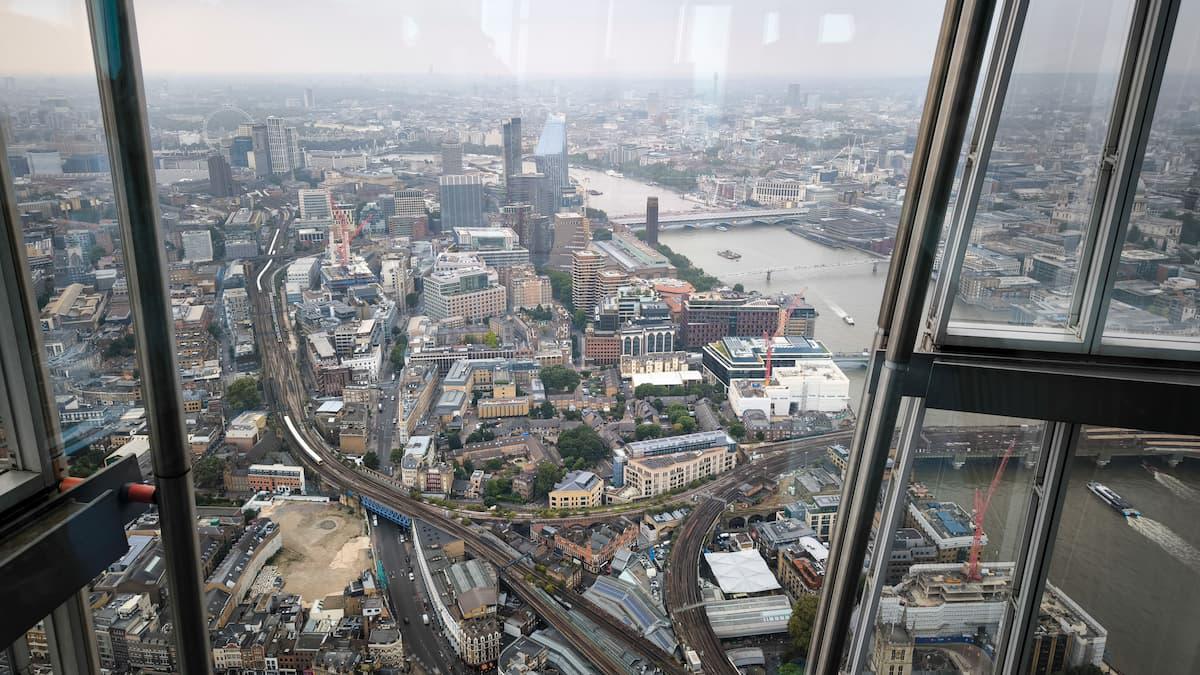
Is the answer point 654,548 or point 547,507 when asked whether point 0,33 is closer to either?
point 547,507

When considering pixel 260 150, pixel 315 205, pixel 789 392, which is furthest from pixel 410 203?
pixel 789 392

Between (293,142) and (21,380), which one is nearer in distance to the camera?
(21,380)

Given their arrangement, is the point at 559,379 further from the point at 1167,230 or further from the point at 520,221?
the point at 1167,230

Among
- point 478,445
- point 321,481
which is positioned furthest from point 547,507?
point 321,481

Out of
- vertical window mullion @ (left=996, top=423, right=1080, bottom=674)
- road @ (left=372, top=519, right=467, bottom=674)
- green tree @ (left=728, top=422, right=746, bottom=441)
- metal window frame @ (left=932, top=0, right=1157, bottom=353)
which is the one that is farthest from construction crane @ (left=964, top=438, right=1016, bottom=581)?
road @ (left=372, top=519, right=467, bottom=674)

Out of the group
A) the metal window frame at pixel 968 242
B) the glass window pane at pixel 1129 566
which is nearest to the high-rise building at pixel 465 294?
the metal window frame at pixel 968 242

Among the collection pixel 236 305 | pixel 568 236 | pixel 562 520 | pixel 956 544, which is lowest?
pixel 562 520
